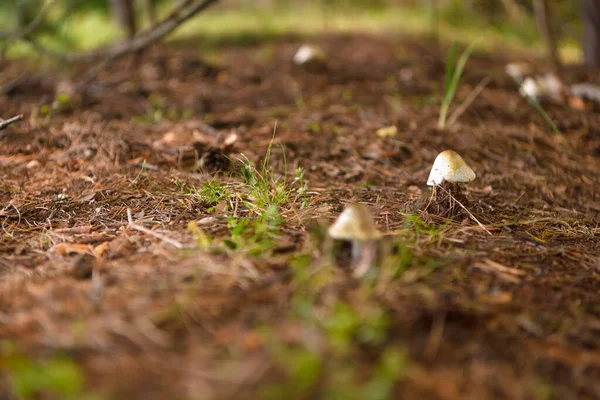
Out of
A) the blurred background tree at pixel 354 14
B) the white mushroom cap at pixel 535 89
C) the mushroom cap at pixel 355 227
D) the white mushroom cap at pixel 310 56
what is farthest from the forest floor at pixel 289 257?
the blurred background tree at pixel 354 14

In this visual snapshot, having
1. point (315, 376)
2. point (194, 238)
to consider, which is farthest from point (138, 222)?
point (315, 376)

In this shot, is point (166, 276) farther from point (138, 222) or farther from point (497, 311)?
point (497, 311)

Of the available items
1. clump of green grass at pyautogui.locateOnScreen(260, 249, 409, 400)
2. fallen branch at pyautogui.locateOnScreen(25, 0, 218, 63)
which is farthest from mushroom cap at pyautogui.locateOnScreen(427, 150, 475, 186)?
fallen branch at pyautogui.locateOnScreen(25, 0, 218, 63)

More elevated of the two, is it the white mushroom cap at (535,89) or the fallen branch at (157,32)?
→ the fallen branch at (157,32)

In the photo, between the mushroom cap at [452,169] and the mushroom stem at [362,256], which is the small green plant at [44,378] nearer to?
the mushroom stem at [362,256]

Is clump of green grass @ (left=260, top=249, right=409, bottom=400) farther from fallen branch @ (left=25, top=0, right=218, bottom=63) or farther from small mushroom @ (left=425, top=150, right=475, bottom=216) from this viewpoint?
fallen branch @ (left=25, top=0, right=218, bottom=63)

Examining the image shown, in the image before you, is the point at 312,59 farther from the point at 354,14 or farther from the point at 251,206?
the point at 354,14

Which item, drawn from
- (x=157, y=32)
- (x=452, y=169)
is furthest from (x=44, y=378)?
(x=157, y=32)
